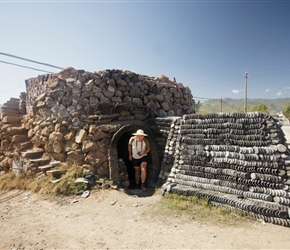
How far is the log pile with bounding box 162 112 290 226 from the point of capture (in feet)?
12.7

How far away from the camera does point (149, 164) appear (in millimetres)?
6648

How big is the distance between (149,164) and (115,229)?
120 inches

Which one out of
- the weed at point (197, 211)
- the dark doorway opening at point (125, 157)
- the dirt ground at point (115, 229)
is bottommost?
the dirt ground at point (115, 229)

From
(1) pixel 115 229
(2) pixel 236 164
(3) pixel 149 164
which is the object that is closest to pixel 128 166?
(3) pixel 149 164

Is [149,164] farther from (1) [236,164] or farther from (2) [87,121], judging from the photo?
(1) [236,164]

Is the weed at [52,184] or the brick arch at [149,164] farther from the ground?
the brick arch at [149,164]

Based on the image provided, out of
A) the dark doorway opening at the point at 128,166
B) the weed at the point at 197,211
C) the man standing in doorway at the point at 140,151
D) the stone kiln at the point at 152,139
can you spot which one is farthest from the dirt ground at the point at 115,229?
the dark doorway opening at the point at 128,166

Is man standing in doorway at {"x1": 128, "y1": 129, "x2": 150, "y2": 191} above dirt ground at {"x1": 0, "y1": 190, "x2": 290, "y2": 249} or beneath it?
above

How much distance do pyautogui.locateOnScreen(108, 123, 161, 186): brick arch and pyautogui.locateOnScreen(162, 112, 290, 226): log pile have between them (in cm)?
82

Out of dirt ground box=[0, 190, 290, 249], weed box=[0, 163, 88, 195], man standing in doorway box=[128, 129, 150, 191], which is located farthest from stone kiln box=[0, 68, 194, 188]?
dirt ground box=[0, 190, 290, 249]

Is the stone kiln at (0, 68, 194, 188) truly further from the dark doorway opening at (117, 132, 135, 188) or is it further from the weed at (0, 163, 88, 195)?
the weed at (0, 163, 88, 195)

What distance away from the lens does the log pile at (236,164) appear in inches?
153

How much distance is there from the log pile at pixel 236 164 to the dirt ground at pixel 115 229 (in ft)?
1.61

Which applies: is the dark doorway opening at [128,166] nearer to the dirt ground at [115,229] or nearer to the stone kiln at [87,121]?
the stone kiln at [87,121]
